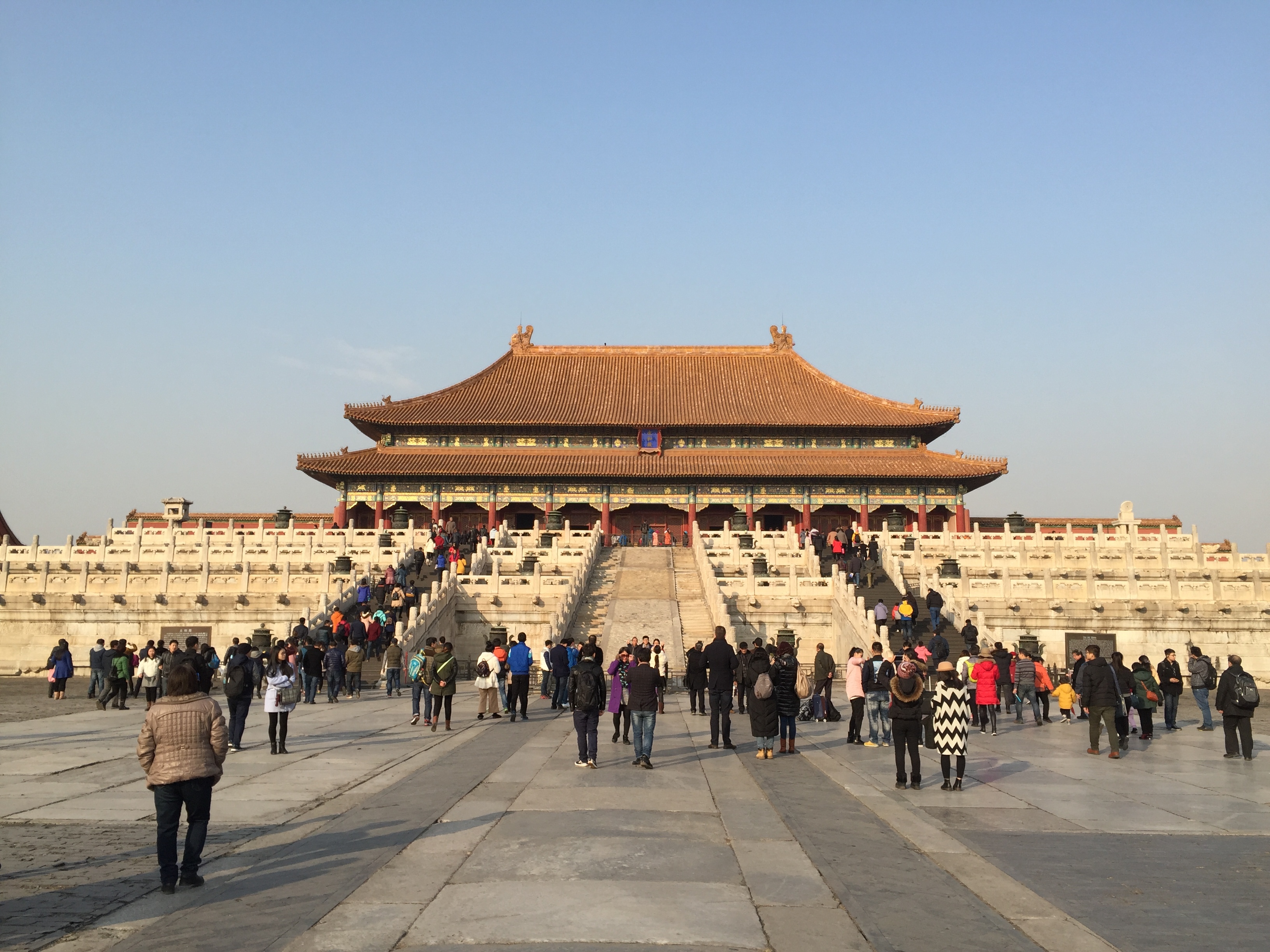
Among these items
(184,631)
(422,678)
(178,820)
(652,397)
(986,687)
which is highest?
(652,397)

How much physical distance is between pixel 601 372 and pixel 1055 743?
45927mm

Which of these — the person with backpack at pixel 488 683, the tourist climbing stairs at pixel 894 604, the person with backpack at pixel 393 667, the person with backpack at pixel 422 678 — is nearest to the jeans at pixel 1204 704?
the tourist climbing stairs at pixel 894 604

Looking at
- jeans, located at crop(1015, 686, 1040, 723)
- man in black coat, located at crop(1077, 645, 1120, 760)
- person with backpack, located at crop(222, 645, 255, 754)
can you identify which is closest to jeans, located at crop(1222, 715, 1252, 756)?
man in black coat, located at crop(1077, 645, 1120, 760)

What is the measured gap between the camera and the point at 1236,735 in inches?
480

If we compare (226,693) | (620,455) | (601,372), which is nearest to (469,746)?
(226,693)

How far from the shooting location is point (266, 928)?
527 cm

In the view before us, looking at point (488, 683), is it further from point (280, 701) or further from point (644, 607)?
point (644, 607)

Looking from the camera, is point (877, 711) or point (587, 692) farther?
point (877, 711)

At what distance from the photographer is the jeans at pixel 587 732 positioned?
34.7 ft

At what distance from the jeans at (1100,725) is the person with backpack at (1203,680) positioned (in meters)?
3.03

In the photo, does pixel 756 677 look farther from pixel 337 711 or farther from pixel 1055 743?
pixel 337 711

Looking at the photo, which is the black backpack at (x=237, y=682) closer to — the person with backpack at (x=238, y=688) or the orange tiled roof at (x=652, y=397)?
the person with backpack at (x=238, y=688)

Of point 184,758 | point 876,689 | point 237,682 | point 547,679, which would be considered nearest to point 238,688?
point 237,682

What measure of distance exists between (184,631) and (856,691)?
58.6 ft
